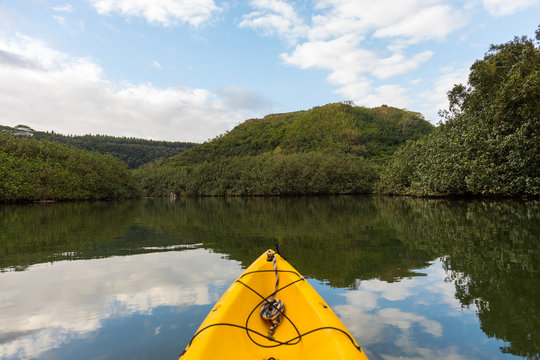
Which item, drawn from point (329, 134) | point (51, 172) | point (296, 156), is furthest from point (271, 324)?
point (329, 134)

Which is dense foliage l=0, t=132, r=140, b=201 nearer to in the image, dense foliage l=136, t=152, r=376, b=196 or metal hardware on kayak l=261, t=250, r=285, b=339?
dense foliage l=136, t=152, r=376, b=196

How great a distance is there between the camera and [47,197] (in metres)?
37.2

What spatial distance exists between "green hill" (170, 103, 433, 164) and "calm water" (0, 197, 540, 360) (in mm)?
52515

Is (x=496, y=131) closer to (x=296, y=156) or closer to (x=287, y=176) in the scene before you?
(x=287, y=176)

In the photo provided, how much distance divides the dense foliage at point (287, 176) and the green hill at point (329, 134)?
1030 cm

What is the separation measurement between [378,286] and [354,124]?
70.8 meters

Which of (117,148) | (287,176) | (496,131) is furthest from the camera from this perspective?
(117,148)

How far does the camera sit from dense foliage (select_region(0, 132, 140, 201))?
3350 centimetres

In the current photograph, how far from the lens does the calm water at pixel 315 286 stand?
3.31 metres

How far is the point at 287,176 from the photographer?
4981 cm

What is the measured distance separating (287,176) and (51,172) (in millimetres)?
31119

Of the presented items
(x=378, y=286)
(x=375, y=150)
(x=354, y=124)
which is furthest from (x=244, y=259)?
(x=354, y=124)

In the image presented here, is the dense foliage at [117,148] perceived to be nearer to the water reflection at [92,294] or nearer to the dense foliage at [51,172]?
the dense foliage at [51,172]

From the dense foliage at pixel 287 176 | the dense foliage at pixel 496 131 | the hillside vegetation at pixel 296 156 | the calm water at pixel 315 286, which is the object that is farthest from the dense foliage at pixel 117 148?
the calm water at pixel 315 286
